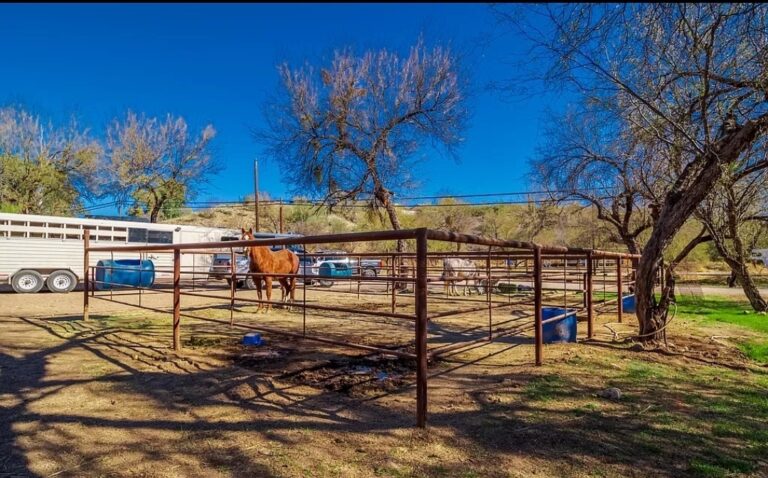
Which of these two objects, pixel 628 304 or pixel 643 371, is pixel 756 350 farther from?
pixel 628 304

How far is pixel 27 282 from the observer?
44.8ft

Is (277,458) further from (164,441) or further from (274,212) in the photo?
(274,212)

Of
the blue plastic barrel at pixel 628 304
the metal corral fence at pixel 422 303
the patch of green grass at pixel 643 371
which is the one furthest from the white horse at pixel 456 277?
the blue plastic barrel at pixel 628 304

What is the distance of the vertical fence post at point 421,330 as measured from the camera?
2.92 meters

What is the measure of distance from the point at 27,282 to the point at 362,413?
49.3ft

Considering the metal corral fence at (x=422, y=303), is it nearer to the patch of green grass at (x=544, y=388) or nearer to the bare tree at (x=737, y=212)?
the patch of green grass at (x=544, y=388)

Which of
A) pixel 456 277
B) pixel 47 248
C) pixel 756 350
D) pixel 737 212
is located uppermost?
pixel 737 212

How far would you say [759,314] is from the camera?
965 cm

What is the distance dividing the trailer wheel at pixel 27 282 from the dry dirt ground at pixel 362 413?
986 centimetres

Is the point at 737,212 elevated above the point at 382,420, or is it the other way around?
the point at 737,212

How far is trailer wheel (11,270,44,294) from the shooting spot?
13414 millimetres

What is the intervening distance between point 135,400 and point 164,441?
3.24 ft

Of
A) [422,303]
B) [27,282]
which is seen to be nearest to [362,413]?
[422,303]

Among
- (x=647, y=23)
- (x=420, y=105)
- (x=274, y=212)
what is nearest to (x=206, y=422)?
(x=647, y=23)
